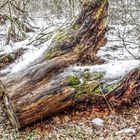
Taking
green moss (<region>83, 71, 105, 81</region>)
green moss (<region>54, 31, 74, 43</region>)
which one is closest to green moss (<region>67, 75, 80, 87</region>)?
green moss (<region>83, 71, 105, 81</region>)

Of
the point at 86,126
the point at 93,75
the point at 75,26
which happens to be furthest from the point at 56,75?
the point at 75,26

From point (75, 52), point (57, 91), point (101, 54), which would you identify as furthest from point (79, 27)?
point (57, 91)

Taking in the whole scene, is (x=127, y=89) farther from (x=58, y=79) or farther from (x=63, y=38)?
(x=63, y=38)

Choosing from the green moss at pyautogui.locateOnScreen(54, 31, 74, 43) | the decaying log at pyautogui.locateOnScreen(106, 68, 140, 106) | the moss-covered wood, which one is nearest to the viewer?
the moss-covered wood

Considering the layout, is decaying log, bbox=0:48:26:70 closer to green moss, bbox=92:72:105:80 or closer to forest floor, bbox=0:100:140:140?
forest floor, bbox=0:100:140:140

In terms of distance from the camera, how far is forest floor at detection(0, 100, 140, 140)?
19.1 ft

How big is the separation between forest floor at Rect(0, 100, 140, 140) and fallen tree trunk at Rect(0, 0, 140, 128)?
0.17 meters

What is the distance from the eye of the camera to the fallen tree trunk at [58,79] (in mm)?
6199

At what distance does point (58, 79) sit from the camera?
6590mm

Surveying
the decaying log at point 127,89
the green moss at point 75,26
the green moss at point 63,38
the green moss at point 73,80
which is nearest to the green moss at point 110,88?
the decaying log at point 127,89

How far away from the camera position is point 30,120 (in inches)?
244

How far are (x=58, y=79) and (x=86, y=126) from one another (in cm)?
109

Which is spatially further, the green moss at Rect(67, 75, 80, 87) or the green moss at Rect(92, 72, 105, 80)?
the green moss at Rect(92, 72, 105, 80)

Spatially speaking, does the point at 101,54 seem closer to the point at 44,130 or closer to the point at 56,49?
the point at 56,49
